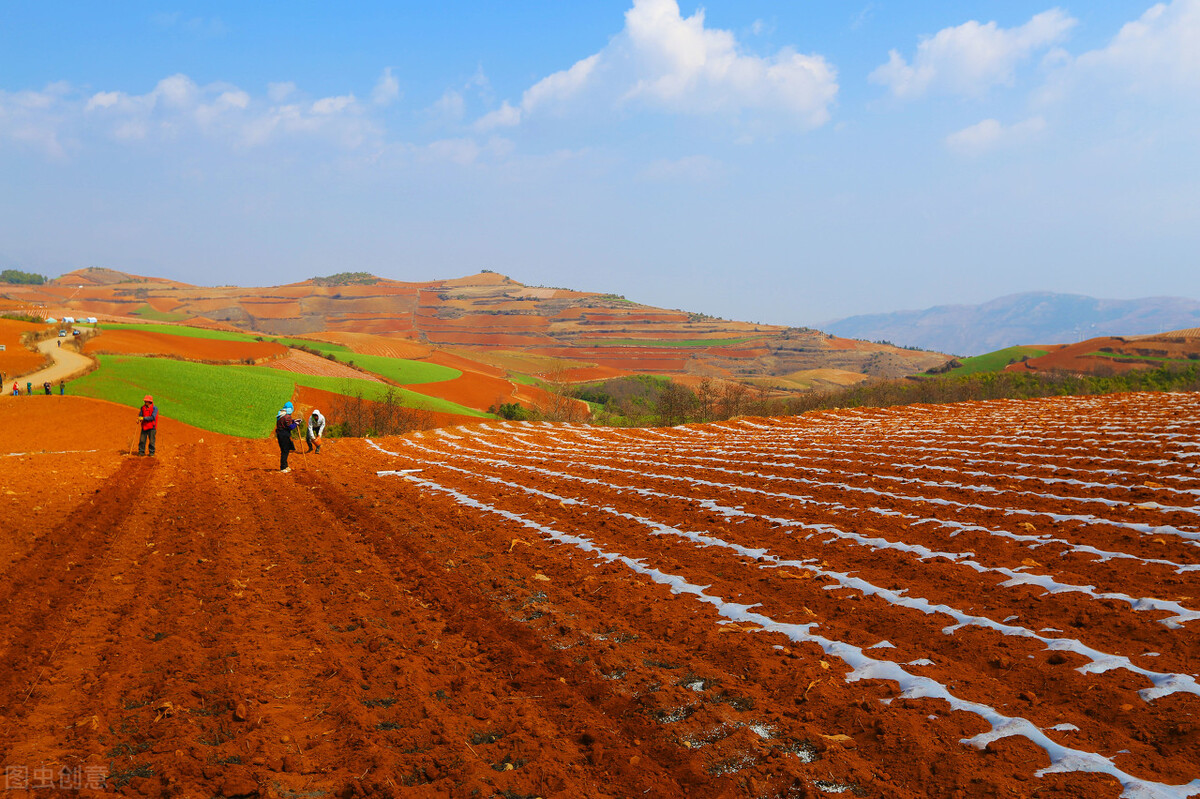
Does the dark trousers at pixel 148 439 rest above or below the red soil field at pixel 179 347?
below

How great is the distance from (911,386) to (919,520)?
54.9 m

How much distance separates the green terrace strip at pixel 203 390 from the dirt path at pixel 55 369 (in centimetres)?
116

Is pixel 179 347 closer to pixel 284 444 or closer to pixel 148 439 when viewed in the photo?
pixel 148 439

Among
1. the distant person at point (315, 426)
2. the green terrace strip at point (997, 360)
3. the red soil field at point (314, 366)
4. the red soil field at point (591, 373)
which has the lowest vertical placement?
the red soil field at point (591, 373)

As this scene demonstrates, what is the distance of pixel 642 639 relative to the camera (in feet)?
20.3

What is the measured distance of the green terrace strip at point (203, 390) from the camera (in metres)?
40.5

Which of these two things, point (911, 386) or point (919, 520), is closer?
point (919, 520)

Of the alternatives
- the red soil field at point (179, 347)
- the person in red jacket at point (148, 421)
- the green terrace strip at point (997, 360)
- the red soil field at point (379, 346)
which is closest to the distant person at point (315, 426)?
the person in red jacket at point (148, 421)

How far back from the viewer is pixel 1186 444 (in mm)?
11961

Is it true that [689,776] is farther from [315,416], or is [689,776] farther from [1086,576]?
[315,416]

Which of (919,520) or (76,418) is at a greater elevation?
(919,520)

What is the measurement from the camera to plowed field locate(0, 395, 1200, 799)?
4098 mm

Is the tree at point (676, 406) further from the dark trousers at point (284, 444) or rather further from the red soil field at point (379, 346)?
the red soil field at point (379, 346)

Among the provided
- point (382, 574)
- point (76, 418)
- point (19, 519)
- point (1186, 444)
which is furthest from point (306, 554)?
point (76, 418)
